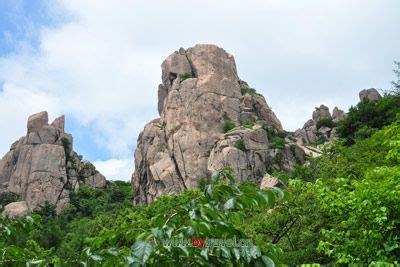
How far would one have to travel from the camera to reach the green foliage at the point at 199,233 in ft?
6.35

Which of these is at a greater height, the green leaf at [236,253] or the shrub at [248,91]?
the shrub at [248,91]

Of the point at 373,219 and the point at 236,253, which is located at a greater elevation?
the point at 373,219

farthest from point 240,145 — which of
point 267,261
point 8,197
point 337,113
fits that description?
point 267,261

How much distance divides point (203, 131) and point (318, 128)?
67.6ft

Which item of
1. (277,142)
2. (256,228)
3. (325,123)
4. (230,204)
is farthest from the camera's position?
(325,123)

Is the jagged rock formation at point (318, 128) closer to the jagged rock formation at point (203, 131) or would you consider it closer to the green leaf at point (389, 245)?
the jagged rock formation at point (203, 131)

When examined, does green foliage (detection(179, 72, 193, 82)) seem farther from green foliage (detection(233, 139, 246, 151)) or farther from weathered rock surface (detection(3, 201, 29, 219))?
weathered rock surface (detection(3, 201, 29, 219))

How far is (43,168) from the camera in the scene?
192ft

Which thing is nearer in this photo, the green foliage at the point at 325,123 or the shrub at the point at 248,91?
the shrub at the point at 248,91

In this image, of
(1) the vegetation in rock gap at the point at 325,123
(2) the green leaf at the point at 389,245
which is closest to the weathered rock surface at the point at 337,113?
(1) the vegetation in rock gap at the point at 325,123

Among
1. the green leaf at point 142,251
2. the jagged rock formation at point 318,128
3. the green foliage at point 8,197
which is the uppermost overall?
the jagged rock formation at point 318,128

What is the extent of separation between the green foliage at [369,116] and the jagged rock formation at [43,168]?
3519 cm

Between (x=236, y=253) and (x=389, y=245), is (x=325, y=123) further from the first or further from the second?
(x=236, y=253)

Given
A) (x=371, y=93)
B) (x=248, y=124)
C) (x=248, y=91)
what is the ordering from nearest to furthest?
(x=248, y=124) < (x=248, y=91) < (x=371, y=93)
